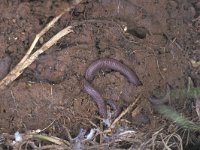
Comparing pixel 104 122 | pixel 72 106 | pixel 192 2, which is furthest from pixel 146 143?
pixel 192 2

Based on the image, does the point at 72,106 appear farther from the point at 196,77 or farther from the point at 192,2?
the point at 192,2

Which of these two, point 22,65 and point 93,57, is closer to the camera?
point 22,65

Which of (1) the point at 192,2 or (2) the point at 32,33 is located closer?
(2) the point at 32,33

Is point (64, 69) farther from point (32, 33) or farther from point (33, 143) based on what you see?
point (33, 143)

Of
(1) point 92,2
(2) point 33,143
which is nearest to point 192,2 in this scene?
(1) point 92,2

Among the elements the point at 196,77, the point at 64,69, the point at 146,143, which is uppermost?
the point at 64,69

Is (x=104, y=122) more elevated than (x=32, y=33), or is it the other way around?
(x=32, y=33)
